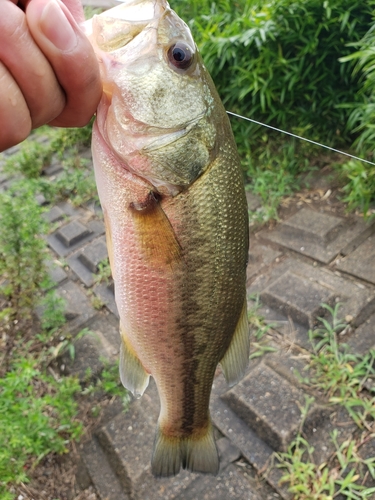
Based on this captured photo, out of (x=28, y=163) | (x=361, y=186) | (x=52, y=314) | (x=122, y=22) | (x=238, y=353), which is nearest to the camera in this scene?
(x=122, y=22)

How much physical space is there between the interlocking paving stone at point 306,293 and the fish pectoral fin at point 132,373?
1.37 m

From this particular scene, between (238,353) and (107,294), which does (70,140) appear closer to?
(107,294)

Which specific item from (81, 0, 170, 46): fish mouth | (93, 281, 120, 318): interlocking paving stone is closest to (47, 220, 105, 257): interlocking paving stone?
(93, 281, 120, 318): interlocking paving stone

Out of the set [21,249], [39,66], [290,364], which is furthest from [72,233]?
[39,66]

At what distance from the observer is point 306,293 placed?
2783 mm

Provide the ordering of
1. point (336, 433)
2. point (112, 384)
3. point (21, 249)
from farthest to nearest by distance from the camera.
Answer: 1. point (21, 249)
2. point (112, 384)
3. point (336, 433)

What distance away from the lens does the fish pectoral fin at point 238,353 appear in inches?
56.3

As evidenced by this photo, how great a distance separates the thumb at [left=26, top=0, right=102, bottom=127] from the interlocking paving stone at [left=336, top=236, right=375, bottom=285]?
2.26 metres

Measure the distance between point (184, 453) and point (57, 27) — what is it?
1.38 meters

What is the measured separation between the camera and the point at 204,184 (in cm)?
123

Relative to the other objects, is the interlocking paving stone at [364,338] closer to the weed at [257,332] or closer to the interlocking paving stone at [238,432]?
the weed at [257,332]

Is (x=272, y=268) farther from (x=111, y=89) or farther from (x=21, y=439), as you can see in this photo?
(x=111, y=89)

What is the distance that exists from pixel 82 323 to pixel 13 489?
1.12 metres

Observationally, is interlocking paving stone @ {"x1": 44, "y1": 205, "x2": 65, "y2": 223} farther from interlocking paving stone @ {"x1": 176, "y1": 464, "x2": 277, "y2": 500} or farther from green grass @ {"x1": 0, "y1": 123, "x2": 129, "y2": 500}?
interlocking paving stone @ {"x1": 176, "y1": 464, "x2": 277, "y2": 500}
